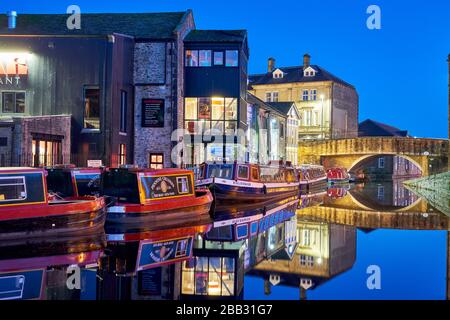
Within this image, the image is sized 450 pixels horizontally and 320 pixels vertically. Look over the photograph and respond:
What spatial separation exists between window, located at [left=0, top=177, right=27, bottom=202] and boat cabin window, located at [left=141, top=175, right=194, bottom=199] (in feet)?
14.1

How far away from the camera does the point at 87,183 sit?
19828 mm

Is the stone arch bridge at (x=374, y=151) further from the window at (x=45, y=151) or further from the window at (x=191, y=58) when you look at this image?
the window at (x=45, y=151)

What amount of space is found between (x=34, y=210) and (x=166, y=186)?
5.57 m

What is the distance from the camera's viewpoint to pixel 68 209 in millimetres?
15008

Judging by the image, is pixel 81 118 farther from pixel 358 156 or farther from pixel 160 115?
pixel 358 156

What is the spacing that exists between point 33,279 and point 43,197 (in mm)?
5331

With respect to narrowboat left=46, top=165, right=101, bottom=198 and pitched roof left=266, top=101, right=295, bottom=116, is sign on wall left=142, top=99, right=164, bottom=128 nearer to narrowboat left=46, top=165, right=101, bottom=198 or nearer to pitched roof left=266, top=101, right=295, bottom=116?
narrowboat left=46, top=165, right=101, bottom=198

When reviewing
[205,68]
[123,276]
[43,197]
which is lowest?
[123,276]

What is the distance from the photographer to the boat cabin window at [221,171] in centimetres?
2600

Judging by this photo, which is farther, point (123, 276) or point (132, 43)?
point (132, 43)

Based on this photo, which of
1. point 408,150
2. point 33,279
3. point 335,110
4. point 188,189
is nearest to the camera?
point 33,279

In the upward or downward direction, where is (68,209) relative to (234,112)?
downward
